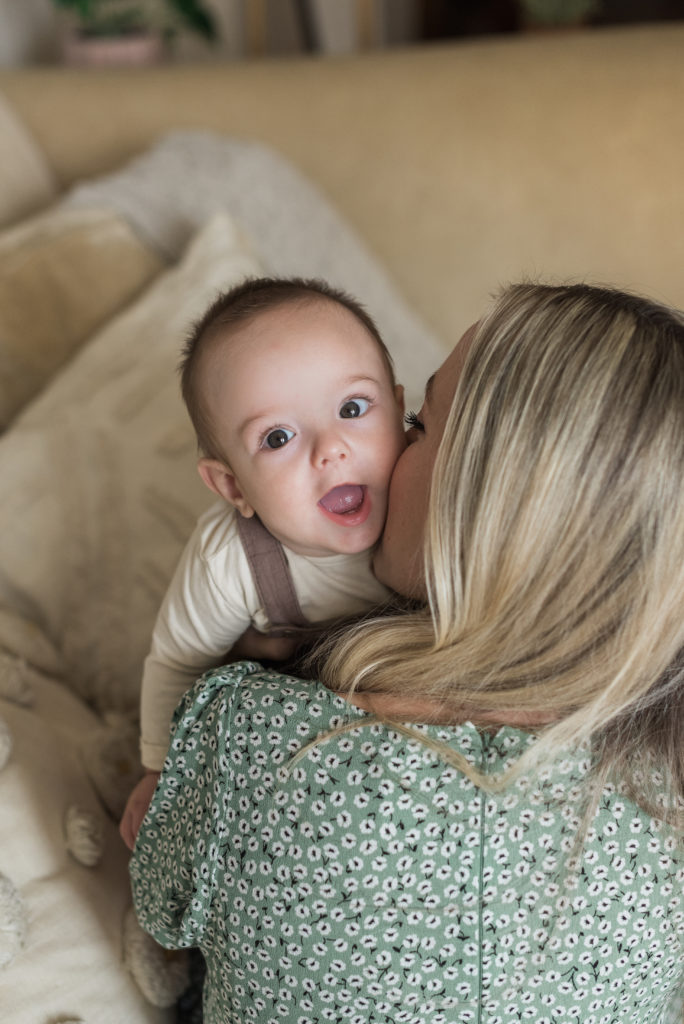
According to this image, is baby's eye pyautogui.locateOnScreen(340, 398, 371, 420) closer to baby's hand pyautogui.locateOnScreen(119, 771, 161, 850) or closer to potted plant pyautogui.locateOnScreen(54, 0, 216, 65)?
baby's hand pyautogui.locateOnScreen(119, 771, 161, 850)

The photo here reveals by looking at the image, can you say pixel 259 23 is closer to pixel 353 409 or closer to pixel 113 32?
pixel 113 32

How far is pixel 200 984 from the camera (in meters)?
1.05

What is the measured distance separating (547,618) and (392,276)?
129 cm

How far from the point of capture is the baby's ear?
90cm

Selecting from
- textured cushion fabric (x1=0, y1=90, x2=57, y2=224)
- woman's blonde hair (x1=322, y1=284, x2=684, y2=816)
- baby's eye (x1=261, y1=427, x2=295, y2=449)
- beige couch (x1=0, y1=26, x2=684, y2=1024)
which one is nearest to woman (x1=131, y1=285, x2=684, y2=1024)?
woman's blonde hair (x1=322, y1=284, x2=684, y2=816)

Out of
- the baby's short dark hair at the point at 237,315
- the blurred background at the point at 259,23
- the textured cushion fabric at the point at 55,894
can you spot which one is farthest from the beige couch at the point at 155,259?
the blurred background at the point at 259,23

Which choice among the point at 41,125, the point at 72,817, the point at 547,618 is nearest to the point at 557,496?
the point at 547,618

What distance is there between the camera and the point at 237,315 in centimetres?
87

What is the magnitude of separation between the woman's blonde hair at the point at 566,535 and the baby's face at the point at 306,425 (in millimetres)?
119

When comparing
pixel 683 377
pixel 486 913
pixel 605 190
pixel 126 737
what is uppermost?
pixel 683 377

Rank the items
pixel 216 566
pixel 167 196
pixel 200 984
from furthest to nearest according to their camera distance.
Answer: pixel 167 196 → pixel 200 984 → pixel 216 566

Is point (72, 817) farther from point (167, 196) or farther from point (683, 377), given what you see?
point (167, 196)

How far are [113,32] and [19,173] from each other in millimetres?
793

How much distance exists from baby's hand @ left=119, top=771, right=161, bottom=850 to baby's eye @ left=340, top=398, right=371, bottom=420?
432 millimetres
